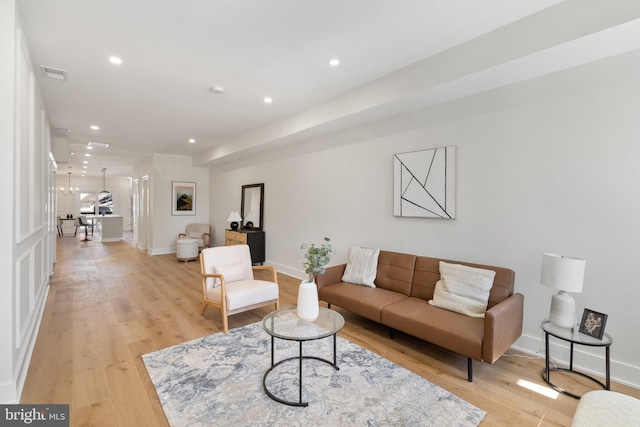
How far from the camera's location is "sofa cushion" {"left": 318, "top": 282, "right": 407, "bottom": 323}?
9.79ft

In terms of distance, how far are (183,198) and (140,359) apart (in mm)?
6222

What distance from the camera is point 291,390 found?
2170 mm

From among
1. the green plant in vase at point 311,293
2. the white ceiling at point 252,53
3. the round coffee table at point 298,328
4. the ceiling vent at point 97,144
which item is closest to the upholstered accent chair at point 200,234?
the ceiling vent at point 97,144

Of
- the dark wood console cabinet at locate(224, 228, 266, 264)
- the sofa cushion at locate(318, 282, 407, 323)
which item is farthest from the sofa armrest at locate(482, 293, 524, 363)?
the dark wood console cabinet at locate(224, 228, 266, 264)

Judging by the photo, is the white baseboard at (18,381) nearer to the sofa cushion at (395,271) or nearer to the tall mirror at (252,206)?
the sofa cushion at (395,271)

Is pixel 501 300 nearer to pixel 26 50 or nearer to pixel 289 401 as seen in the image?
pixel 289 401

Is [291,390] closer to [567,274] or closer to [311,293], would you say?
[311,293]

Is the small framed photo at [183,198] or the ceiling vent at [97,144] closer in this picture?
the ceiling vent at [97,144]

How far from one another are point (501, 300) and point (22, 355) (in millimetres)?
3993

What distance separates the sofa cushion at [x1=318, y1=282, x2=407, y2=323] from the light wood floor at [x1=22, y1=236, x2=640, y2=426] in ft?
0.92

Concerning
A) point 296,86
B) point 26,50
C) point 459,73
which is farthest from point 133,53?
point 459,73

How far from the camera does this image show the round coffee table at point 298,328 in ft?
6.73

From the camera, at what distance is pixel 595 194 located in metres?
2.37

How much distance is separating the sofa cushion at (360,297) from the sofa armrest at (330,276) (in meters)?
0.06
